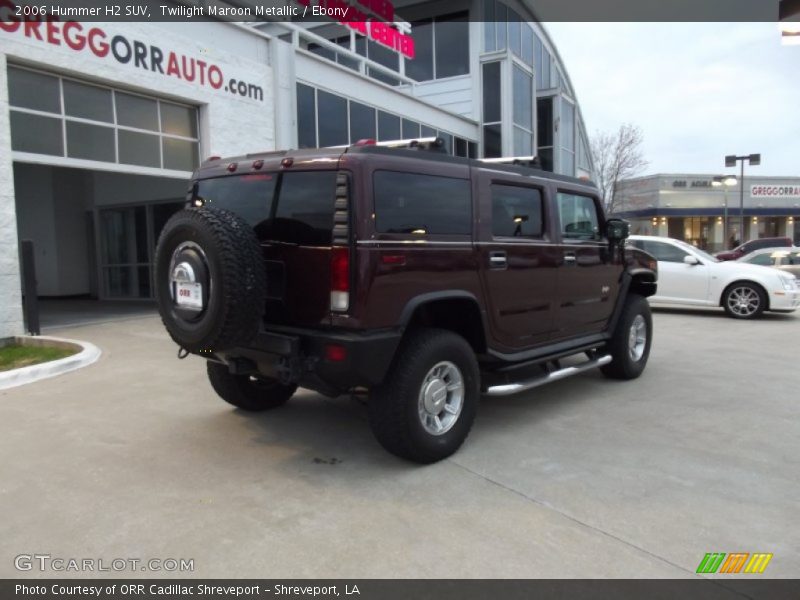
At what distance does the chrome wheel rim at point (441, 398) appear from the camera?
4.01 metres

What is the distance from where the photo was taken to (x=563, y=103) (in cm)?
2917

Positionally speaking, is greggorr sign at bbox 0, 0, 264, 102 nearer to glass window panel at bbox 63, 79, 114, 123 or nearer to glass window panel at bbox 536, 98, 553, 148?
glass window panel at bbox 63, 79, 114, 123

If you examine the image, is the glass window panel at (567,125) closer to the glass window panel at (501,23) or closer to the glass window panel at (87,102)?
the glass window panel at (501,23)

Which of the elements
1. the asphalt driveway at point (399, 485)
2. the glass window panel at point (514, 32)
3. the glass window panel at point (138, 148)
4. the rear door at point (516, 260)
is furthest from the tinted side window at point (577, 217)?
the glass window panel at point (514, 32)

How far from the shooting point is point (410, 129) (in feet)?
58.7

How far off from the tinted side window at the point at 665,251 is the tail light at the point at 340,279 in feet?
33.4

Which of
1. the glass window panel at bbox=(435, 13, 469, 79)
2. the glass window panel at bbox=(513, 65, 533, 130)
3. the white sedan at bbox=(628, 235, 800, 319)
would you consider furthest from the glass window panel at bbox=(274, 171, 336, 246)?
the glass window panel at bbox=(435, 13, 469, 79)

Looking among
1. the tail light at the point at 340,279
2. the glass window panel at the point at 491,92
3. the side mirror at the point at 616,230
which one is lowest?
the tail light at the point at 340,279

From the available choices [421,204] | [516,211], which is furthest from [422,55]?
[421,204]

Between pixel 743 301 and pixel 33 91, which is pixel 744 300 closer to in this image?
pixel 743 301

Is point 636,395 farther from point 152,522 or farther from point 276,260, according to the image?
point 152,522

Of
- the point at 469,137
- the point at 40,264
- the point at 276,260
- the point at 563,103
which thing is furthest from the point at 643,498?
the point at 563,103

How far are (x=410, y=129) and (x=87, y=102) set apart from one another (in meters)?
9.99

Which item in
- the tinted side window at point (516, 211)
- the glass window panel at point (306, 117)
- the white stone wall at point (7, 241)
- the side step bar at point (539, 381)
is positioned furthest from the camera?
the glass window panel at point (306, 117)
